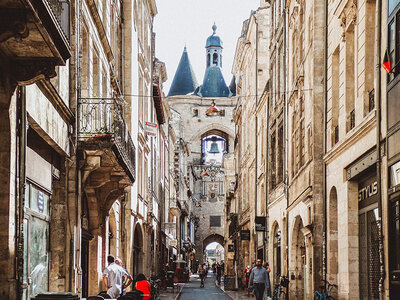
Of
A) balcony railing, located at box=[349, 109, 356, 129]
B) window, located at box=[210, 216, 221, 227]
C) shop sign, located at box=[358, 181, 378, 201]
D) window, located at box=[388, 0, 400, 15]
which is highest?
window, located at box=[388, 0, 400, 15]

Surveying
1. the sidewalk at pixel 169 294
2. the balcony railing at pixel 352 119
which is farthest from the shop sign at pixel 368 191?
the sidewalk at pixel 169 294

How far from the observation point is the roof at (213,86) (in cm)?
11662

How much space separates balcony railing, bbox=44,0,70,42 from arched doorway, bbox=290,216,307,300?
15463mm

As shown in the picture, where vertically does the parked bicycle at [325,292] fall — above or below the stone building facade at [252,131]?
below

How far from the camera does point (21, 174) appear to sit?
37.6 ft

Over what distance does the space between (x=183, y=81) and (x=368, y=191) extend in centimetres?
10089

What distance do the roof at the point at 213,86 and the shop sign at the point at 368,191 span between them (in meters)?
98.2

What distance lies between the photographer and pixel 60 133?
1527cm

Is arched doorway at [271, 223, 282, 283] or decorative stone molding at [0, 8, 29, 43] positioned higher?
decorative stone molding at [0, 8, 29, 43]

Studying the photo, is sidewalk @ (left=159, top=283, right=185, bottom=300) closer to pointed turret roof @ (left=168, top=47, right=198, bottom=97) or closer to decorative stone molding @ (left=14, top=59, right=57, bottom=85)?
decorative stone molding @ (left=14, top=59, right=57, bottom=85)

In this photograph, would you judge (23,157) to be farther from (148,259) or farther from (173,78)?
(173,78)

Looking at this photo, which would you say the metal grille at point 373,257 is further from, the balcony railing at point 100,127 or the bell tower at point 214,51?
the bell tower at point 214,51

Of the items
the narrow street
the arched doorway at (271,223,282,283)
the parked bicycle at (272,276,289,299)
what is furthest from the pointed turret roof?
the parked bicycle at (272,276,289,299)

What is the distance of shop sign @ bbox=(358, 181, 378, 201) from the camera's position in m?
15.8
